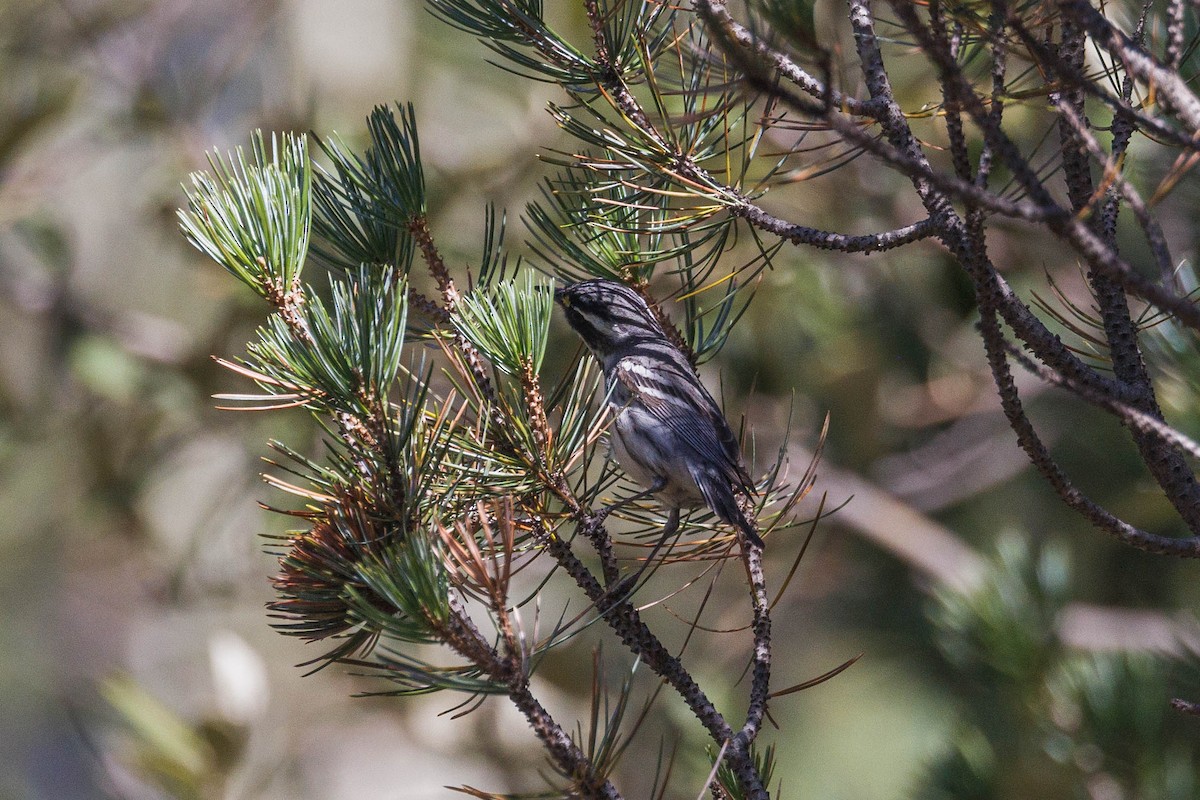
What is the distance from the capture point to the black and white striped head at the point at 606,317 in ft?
5.73

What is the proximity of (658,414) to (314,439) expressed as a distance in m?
1.67

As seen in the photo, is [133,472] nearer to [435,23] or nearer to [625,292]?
[435,23]

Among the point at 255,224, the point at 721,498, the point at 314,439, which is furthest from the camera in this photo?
the point at 314,439

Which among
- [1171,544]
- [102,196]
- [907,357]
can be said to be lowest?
[1171,544]

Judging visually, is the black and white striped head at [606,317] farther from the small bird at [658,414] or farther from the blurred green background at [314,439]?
the blurred green background at [314,439]

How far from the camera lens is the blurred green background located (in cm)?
244

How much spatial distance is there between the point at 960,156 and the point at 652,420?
3.67 ft

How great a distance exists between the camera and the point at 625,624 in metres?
1.16

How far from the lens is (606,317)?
1972 millimetres

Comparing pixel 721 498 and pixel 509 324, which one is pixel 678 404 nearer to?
pixel 721 498

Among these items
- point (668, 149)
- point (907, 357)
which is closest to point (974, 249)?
point (668, 149)

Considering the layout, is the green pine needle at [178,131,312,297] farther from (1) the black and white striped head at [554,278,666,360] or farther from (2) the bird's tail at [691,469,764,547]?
(2) the bird's tail at [691,469,764,547]

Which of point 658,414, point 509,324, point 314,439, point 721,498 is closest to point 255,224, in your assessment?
point 509,324

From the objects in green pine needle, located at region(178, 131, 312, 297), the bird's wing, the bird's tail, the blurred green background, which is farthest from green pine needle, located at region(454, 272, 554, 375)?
the blurred green background
